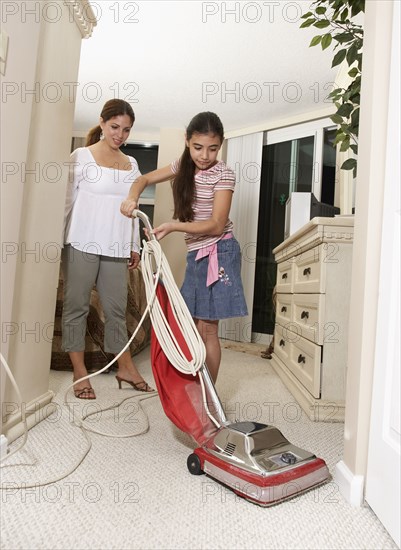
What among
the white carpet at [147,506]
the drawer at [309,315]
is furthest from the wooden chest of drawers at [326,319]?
the white carpet at [147,506]

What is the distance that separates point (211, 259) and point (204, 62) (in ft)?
7.45

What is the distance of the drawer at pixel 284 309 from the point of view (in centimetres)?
278

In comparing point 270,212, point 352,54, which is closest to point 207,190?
point 352,54

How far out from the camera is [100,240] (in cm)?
216

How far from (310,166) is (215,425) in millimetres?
3431

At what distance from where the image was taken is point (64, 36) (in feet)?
5.97

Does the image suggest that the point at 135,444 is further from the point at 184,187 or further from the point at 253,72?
the point at 253,72

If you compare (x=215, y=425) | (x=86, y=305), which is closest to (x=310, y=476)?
(x=215, y=425)

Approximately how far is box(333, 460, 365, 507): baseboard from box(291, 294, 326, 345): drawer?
31.8 inches

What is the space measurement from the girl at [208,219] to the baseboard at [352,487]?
721 millimetres

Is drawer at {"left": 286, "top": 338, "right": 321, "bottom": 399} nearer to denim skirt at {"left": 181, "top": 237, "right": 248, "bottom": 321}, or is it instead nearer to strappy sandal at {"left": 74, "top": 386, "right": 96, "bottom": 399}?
denim skirt at {"left": 181, "top": 237, "right": 248, "bottom": 321}

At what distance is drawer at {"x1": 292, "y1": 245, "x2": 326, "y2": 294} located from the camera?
6.45 ft

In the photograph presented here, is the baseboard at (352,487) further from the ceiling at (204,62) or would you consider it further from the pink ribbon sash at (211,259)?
the ceiling at (204,62)

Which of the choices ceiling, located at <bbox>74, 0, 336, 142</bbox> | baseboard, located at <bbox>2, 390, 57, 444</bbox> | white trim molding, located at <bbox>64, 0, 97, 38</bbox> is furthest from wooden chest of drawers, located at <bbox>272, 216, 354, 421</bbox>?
ceiling, located at <bbox>74, 0, 336, 142</bbox>
